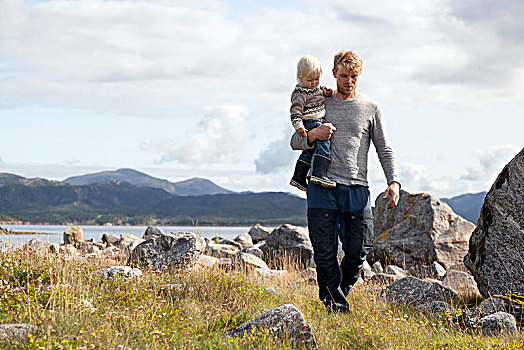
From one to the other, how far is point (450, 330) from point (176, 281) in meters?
3.78

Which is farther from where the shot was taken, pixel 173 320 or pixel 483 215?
pixel 483 215

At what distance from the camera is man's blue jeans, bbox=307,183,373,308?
6676 mm

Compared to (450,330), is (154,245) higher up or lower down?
higher up

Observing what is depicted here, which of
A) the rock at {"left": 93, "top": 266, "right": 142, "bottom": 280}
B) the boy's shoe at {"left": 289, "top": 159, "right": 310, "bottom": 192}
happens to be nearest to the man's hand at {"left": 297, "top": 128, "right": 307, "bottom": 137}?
the boy's shoe at {"left": 289, "top": 159, "right": 310, "bottom": 192}

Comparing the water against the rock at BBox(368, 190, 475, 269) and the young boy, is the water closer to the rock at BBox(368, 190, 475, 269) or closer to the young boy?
the rock at BBox(368, 190, 475, 269)

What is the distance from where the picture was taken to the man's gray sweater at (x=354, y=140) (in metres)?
6.74

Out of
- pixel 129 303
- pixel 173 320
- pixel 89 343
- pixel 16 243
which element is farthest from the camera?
pixel 16 243

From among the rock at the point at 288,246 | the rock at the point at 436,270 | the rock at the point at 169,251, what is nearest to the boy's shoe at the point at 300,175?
the rock at the point at 169,251

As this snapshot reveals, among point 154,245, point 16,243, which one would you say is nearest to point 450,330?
point 154,245

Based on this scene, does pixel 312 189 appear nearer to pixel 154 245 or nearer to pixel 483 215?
pixel 483 215

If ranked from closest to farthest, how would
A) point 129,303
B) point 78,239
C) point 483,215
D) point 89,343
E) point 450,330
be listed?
point 89,343 < point 129,303 < point 450,330 < point 483,215 < point 78,239

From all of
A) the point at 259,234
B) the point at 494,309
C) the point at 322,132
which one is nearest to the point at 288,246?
the point at 259,234

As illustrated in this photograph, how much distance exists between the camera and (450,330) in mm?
6758

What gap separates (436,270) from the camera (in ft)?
45.0
